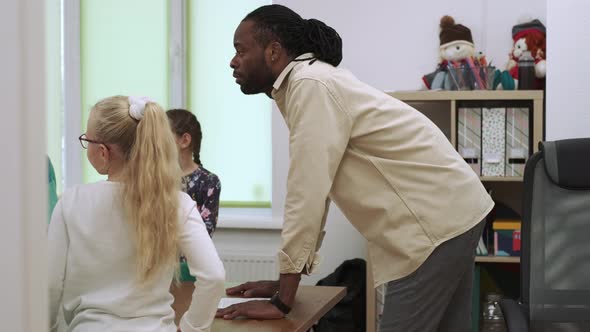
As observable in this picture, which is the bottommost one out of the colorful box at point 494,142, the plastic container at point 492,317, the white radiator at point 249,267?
the plastic container at point 492,317

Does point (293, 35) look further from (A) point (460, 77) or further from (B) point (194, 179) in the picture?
(A) point (460, 77)

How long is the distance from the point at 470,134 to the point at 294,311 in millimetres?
1779

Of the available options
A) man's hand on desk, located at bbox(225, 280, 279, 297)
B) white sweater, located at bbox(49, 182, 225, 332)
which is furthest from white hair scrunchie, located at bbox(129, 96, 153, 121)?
man's hand on desk, located at bbox(225, 280, 279, 297)

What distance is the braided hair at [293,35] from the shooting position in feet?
5.97

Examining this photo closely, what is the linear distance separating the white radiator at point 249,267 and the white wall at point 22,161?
11.8ft

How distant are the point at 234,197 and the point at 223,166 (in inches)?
7.4

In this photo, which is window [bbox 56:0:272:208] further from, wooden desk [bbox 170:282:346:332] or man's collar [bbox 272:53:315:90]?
man's collar [bbox 272:53:315:90]

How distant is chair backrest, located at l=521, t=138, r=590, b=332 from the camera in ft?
6.19

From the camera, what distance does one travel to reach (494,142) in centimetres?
330

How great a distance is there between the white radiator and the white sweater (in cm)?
255

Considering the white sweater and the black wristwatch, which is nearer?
the white sweater

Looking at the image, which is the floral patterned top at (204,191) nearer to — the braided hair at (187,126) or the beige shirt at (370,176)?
the braided hair at (187,126)

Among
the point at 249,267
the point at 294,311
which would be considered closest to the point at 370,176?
the point at 294,311

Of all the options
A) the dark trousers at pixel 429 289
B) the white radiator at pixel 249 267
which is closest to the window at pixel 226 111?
the white radiator at pixel 249 267
